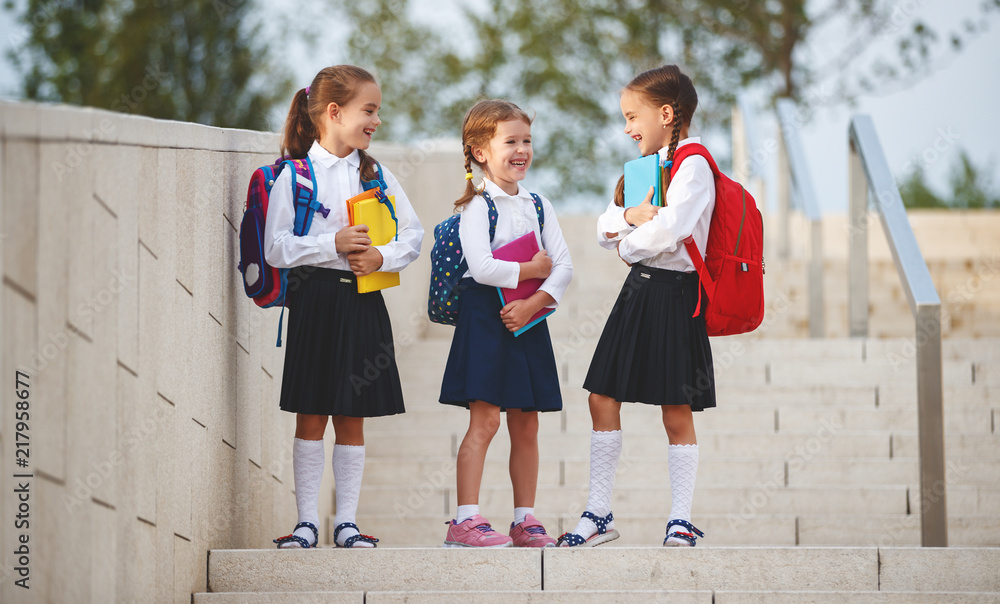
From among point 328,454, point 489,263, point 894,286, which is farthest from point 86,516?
point 894,286

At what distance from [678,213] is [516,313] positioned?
62 centimetres

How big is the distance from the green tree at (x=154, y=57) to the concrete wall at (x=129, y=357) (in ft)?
55.1

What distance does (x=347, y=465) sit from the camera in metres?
3.75

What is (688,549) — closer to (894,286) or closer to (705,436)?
(705,436)

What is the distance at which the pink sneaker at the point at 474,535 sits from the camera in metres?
3.57

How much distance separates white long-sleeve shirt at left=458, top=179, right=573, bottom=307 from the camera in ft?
12.1

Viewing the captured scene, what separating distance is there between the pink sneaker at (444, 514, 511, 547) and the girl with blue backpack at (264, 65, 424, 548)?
0.27m

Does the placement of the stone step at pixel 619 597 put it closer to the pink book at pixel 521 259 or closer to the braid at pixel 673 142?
the pink book at pixel 521 259

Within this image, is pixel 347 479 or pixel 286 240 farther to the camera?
pixel 347 479

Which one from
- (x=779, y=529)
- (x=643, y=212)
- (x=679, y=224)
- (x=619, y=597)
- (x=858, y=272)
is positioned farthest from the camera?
(x=858, y=272)

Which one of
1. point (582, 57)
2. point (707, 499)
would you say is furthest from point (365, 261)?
point (582, 57)

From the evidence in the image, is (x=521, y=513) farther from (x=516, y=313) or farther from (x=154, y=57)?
(x=154, y=57)

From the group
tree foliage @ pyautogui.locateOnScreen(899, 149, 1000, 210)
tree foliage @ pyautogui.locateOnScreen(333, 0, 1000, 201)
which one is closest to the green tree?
tree foliage @ pyautogui.locateOnScreen(333, 0, 1000, 201)

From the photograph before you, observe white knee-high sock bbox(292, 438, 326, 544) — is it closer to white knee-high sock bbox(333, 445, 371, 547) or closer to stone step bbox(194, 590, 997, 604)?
white knee-high sock bbox(333, 445, 371, 547)
